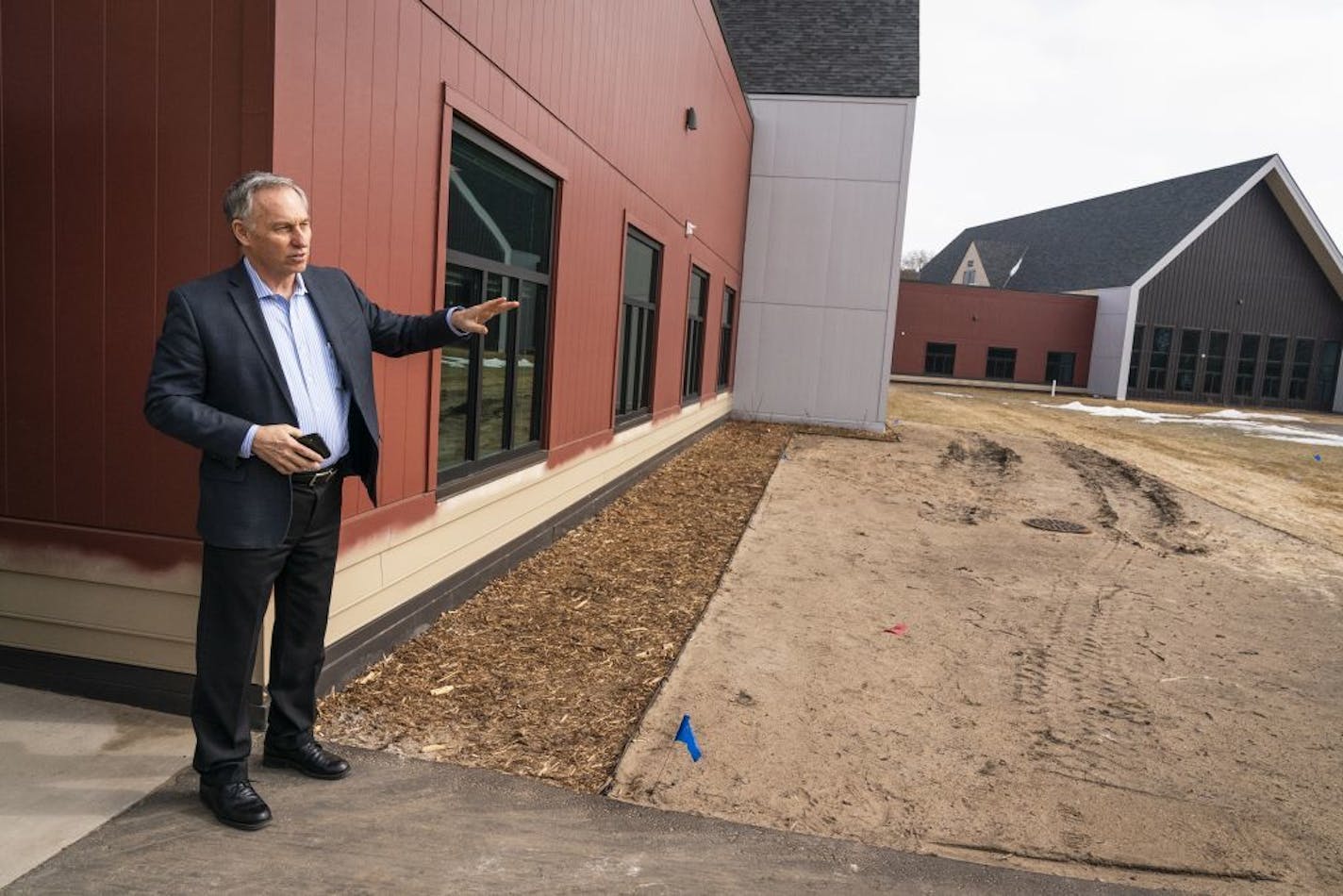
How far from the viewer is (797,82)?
59.0 feet

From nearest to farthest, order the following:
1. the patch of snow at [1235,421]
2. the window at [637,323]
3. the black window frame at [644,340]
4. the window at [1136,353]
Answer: the black window frame at [644,340] < the window at [637,323] < the patch of snow at [1235,421] < the window at [1136,353]

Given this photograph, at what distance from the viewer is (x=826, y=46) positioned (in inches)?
755

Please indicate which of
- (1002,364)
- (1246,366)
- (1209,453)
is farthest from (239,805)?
(1246,366)

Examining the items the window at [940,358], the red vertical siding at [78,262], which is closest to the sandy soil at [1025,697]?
the red vertical siding at [78,262]

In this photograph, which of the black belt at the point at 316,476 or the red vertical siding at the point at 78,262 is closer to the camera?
the black belt at the point at 316,476

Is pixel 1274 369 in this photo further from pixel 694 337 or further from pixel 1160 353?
pixel 694 337

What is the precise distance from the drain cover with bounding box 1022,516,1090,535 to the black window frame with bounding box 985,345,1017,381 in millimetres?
32634

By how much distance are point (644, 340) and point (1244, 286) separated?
3589cm

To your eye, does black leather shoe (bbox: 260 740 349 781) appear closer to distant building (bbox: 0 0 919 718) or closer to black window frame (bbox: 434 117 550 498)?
distant building (bbox: 0 0 919 718)

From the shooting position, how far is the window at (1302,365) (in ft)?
122

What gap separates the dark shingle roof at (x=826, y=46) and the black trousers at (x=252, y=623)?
1544cm

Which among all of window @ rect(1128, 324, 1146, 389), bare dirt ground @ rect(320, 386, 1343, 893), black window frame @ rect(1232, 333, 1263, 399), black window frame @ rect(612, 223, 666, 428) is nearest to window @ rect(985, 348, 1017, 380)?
window @ rect(1128, 324, 1146, 389)

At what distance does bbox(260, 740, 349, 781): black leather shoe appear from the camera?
318 centimetres

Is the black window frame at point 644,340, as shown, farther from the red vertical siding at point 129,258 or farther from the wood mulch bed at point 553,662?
the red vertical siding at point 129,258
